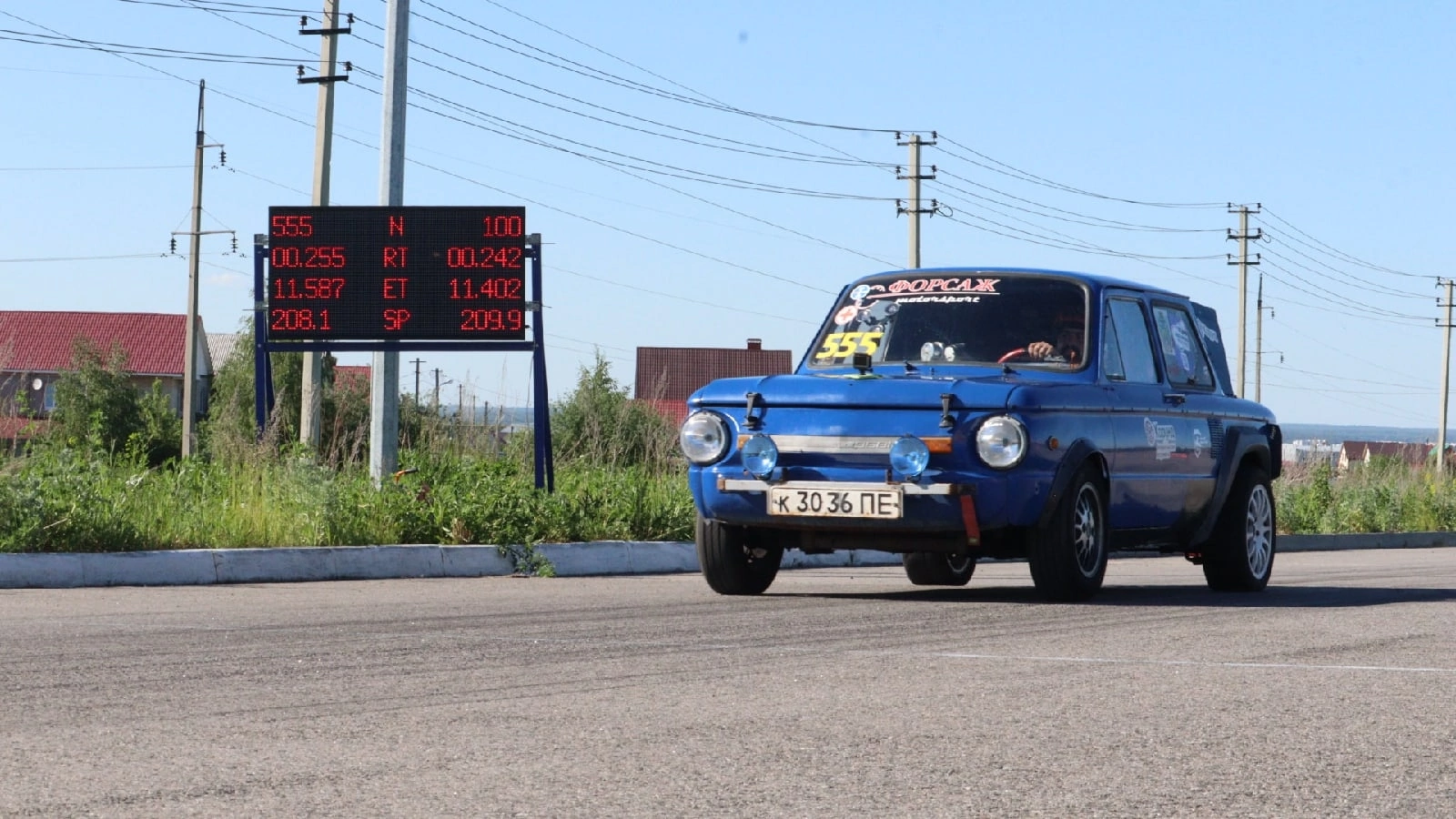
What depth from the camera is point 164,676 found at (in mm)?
6965

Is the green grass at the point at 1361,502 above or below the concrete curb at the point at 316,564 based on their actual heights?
above

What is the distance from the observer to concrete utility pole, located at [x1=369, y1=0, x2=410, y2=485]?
17.0 meters

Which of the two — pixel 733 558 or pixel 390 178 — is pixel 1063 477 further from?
pixel 390 178

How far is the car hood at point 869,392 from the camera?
10039mm

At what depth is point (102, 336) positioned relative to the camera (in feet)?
330

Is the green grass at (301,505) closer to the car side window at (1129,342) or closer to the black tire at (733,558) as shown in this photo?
the black tire at (733,558)

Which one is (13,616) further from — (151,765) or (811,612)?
(151,765)

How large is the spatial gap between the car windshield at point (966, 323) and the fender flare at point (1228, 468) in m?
1.63

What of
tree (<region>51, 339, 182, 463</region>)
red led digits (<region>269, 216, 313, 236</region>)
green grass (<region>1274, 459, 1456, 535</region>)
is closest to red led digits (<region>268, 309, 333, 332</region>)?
red led digits (<region>269, 216, 313, 236</region>)

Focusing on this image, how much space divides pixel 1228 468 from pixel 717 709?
6626 millimetres

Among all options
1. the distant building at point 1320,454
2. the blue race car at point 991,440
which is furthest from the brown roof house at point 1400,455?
the blue race car at point 991,440

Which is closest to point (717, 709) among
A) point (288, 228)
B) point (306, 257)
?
→ point (306, 257)

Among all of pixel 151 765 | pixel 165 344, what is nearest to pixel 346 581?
pixel 151 765

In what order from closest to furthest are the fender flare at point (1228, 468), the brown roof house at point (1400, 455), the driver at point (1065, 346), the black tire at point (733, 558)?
the black tire at point (733, 558) < the driver at point (1065, 346) < the fender flare at point (1228, 468) < the brown roof house at point (1400, 455)
